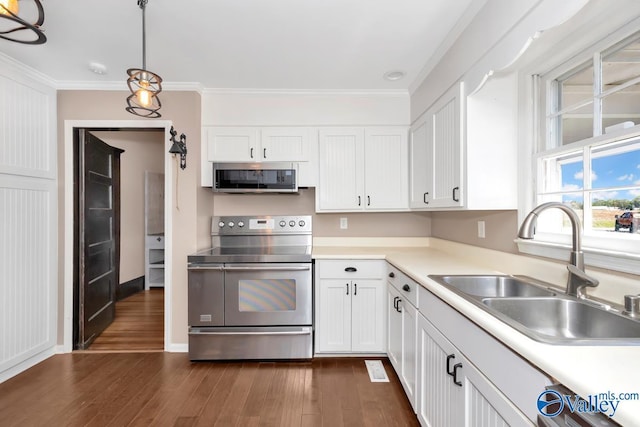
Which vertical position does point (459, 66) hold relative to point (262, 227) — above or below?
above

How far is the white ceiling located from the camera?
1.66 meters

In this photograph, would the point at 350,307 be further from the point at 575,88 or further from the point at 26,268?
the point at 26,268

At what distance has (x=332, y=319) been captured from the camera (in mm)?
2449

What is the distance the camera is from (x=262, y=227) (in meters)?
2.96

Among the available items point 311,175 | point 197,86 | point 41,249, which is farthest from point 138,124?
point 311,175

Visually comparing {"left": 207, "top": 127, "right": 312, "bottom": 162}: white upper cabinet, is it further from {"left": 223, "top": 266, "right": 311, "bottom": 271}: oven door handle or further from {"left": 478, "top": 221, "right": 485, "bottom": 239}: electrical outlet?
{"left": 478, "top": 221, "right": 485, "bottom": 239}: electrical outlet

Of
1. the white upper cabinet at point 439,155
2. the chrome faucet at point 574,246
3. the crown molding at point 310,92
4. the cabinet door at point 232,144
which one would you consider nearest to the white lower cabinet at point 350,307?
the white upper cabinet at point 439,155

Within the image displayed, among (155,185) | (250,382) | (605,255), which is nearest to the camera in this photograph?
(605,255)

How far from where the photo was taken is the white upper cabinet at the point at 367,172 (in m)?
2.76

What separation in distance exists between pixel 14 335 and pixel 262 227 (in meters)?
2.05

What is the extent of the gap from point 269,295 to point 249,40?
1.88 meters

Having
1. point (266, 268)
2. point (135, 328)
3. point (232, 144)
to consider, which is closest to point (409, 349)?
point (266, 268)

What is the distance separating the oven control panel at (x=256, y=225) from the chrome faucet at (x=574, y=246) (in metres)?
2.06

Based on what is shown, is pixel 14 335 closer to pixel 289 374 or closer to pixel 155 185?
pixel 289 374
